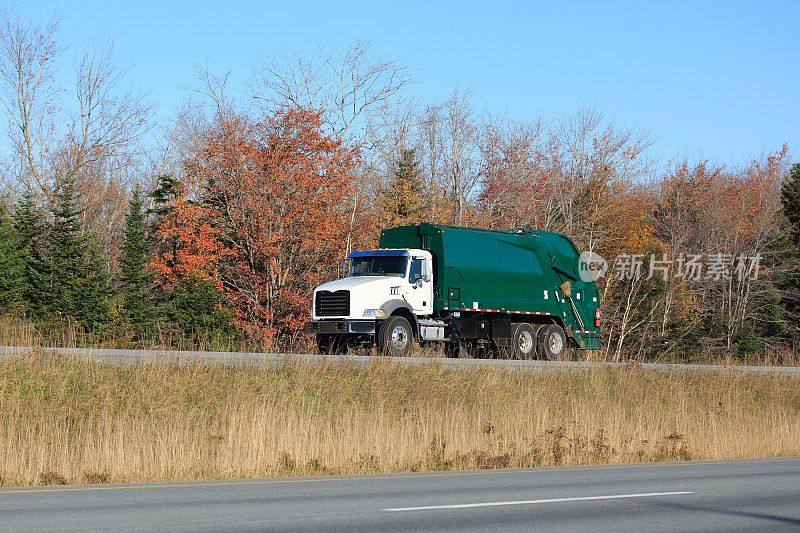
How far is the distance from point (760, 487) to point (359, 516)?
513cm

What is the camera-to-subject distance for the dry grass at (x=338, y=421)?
1370 cm

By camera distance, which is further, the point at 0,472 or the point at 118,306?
the point at 118,306

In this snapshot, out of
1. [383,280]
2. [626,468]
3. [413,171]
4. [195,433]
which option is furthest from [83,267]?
[626,468]

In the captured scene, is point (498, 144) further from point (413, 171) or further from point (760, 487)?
point (760, 487)

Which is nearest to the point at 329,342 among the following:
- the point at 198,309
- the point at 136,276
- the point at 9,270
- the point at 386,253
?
the point at 386,253

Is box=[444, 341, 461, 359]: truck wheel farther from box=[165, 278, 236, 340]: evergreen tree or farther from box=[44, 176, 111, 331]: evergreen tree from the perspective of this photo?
box=[44, 176, 111, 331]: evergreen tree

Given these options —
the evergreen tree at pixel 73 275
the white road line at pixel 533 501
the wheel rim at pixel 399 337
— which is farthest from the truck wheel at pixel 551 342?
the white road line at pixel 533 501

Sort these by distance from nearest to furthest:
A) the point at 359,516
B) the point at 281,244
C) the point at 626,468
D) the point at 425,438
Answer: the point at 359,516, the point at 626,468, the point at 425,438, the point at 281,244

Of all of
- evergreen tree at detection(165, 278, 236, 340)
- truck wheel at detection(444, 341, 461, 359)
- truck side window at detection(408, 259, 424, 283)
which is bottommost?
truck wheel at detection(444, 341, 461, 359)

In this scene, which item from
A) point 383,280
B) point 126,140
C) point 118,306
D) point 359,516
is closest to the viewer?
point 359,516

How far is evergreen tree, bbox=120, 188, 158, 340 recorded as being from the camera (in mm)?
39219

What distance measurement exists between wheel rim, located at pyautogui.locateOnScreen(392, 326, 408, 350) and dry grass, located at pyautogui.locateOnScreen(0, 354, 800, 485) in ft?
20.7

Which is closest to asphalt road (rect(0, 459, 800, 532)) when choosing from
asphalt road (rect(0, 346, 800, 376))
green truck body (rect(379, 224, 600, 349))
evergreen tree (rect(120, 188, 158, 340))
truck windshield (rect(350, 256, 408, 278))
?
asphalt road (rect(0, 346, 800, 376))

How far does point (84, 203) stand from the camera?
56625 mm
